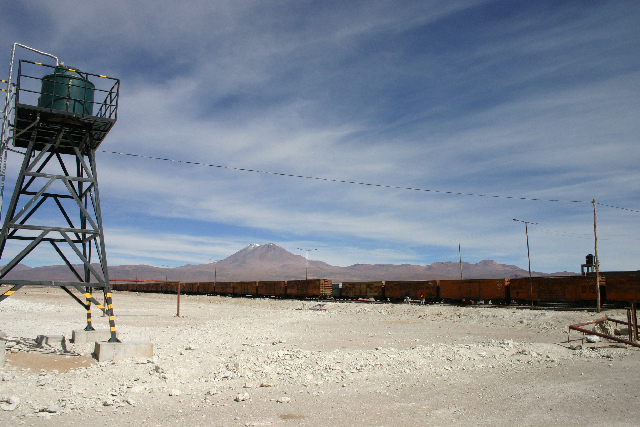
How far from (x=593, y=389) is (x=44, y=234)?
13093mm

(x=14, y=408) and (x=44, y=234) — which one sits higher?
(x=44, y=234)

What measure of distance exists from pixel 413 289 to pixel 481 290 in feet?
23.9

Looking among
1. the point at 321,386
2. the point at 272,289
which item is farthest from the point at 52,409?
the point at 272,289

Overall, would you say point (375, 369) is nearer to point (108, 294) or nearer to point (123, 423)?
point (123, 423)

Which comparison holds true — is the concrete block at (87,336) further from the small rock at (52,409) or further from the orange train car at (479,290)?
the orange train car at (479,290)

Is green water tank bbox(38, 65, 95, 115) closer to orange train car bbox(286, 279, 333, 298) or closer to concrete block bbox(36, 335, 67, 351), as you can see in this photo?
concrete block bbox(36, 335, 67, 351)

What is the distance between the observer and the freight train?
32.6m

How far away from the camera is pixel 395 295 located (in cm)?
4744

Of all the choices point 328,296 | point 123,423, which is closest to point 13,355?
point 123,423

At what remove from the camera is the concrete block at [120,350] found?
35.0 ft

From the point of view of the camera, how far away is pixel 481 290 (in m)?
40.0

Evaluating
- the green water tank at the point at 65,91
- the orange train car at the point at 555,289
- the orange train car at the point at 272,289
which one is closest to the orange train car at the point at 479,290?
the orange train car at the point at 555,289

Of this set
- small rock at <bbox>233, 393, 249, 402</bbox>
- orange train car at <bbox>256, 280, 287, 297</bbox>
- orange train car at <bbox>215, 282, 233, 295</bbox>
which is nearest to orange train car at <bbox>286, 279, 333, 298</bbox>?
orange train car at <bbox>256, 280, 287, 297</bbox>

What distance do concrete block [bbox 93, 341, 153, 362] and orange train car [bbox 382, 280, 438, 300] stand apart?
34.8 metres
